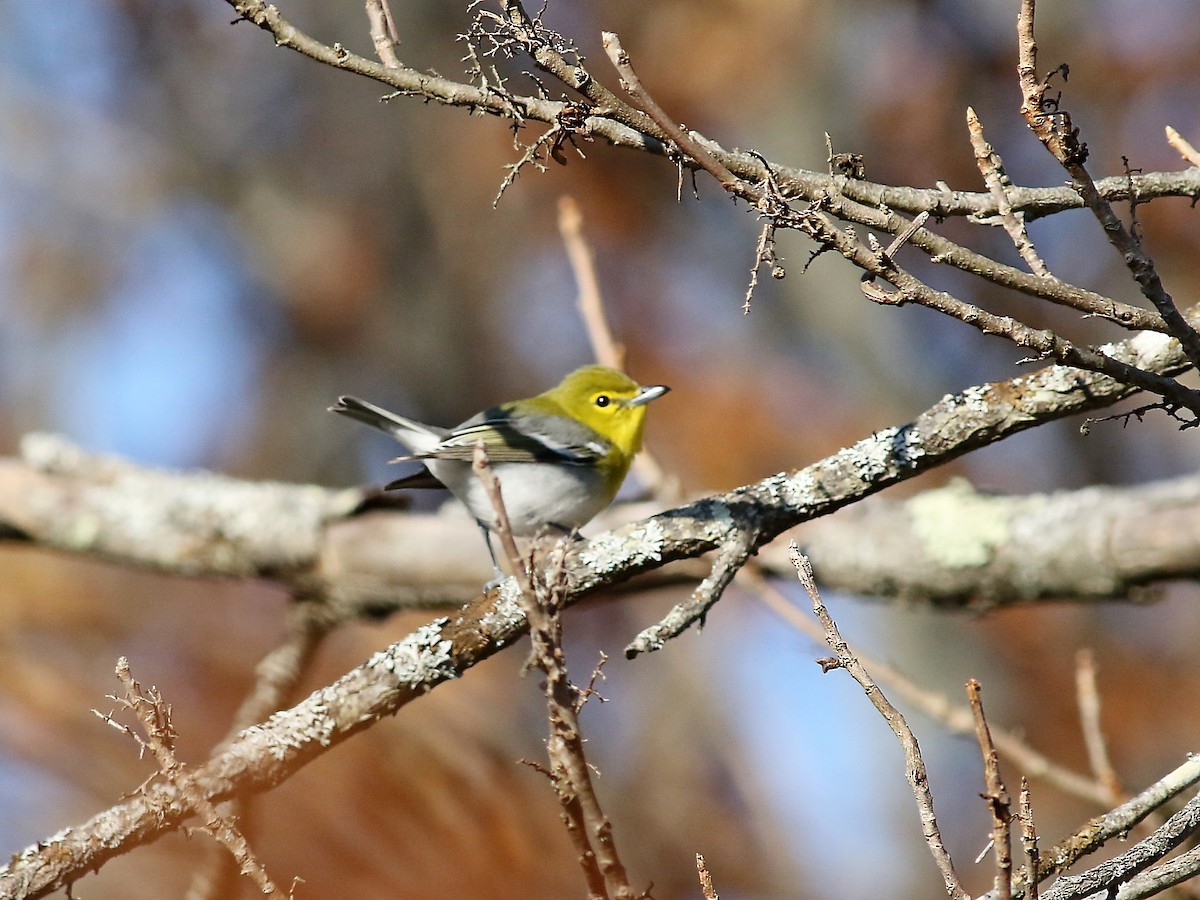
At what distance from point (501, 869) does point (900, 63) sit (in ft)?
18.3

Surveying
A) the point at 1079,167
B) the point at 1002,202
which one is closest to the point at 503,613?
the point at 1002,202

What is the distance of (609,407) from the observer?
14.9 ft

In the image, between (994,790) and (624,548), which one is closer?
(994,790)

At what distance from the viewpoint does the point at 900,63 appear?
6332 mm

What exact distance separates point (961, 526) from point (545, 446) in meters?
1.56

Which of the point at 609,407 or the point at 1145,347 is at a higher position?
the point at 609,407

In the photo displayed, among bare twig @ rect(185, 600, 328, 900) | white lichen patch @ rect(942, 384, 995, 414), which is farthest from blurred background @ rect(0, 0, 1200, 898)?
white lichen patch @ rect(942, 384, 995, 414)

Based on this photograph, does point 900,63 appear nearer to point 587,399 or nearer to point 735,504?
point 587,399

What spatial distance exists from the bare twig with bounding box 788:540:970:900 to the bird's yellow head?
3.12m

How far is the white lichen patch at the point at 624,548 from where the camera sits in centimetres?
189

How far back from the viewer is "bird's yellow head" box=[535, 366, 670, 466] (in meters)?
4.51

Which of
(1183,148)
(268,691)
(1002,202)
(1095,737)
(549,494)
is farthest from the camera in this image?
(549,494)

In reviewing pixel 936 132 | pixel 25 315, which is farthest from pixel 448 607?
Answer: pixel 25 315

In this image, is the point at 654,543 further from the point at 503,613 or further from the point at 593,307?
the point at 593,307
